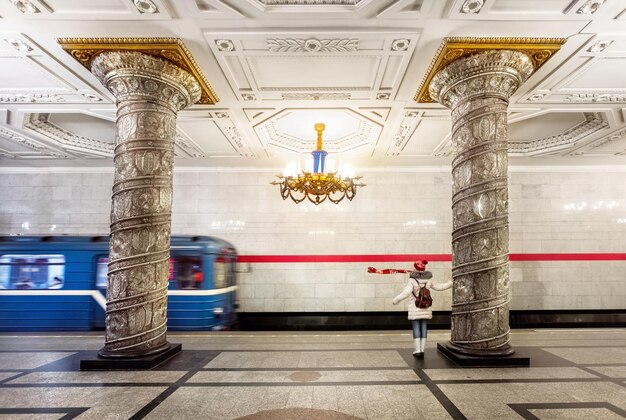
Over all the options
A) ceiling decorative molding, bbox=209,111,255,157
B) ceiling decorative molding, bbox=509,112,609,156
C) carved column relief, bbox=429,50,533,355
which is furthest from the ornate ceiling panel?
ceiling decorative molding, bbox=509,112,609,156

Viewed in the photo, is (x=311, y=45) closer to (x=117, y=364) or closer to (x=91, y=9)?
(x=91, y=9)

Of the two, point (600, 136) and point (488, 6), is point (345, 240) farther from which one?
point (488, 6)

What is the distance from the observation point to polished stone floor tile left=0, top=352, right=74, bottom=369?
5184mm

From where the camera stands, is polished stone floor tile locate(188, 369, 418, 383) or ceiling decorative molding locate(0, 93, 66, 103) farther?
ceiling decorative molding locate(0, 93, 66, 103)

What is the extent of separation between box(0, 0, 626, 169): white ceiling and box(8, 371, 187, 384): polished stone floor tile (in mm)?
4144

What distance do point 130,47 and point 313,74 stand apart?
2494 mm

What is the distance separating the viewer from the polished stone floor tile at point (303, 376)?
14.6ft

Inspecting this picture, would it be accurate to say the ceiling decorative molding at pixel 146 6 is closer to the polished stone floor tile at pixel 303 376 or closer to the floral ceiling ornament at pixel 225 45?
the floral ceiling ornament at pixel 225 45

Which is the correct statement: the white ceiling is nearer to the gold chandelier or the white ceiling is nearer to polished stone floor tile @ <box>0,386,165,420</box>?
the gold chandelier

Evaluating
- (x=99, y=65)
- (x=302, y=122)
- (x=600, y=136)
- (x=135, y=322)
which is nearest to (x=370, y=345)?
(x=135, y=322)

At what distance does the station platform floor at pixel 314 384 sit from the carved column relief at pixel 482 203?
581 millimetres

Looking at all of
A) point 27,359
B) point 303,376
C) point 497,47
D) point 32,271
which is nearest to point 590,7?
point 497,47

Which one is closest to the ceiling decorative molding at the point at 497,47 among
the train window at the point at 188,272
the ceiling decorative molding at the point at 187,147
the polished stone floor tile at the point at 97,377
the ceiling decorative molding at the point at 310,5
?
the ceiling decorative molding at the point at 310,5

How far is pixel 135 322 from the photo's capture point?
16.5 feet
